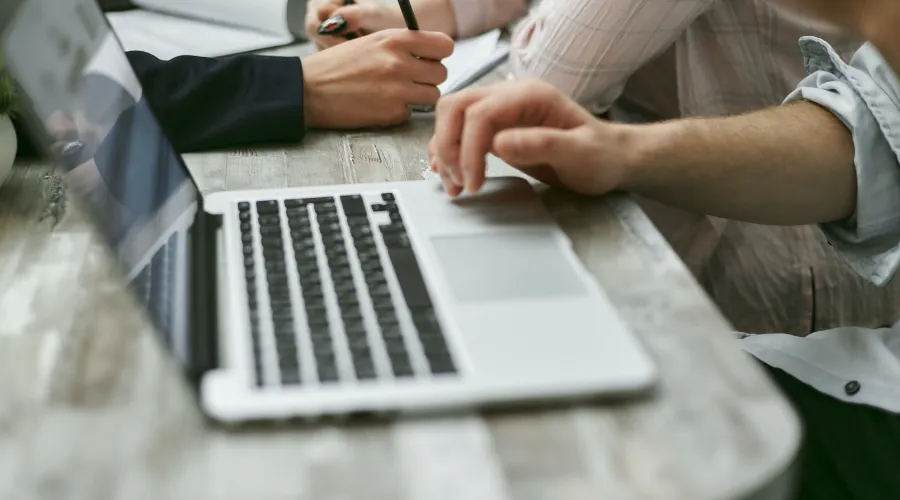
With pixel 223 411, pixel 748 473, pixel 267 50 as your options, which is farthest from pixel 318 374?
pixel 267 50

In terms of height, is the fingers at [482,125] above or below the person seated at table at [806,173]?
above

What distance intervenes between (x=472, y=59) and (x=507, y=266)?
55cm

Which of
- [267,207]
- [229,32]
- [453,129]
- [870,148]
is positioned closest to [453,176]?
[453,129]

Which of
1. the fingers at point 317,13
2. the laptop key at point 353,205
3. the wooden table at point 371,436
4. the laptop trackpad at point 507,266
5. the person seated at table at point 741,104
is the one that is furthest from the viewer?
the fingers at point 317,13

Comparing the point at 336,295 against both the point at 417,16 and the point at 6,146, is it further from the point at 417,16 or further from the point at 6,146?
the point at 417,16

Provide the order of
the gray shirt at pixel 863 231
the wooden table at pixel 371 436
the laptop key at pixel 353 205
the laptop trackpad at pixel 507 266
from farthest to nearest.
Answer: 1. the gray shirt at pixel 863 231
2. the laptop key at pixel 353 205
3. the laptop trackpad at pixel 507 266
4. the wooden table at pixel 371 436

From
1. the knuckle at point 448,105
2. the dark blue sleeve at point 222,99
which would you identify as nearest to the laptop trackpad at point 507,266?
the knuckle at point 448,105

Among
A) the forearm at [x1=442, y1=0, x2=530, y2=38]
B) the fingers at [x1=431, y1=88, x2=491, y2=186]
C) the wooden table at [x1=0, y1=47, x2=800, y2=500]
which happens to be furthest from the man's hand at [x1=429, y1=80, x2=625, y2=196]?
the forearm at [x1=442, y1=0, x2=530, y2=38]

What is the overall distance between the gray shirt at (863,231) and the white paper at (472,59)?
371 millimetres

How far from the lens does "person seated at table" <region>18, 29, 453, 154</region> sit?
0.79 meters

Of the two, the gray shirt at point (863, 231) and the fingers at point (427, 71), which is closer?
the gray shirt at point (863, 231)

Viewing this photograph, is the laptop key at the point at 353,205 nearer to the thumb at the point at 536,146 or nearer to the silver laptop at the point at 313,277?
the silver laptop at the point at 313,277

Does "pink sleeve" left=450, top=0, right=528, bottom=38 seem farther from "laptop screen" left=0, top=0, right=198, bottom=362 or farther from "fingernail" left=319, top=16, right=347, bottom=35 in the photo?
"laptop screen" left=0, top=0, right=198, bottom=362

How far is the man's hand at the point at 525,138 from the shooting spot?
2.05ft
